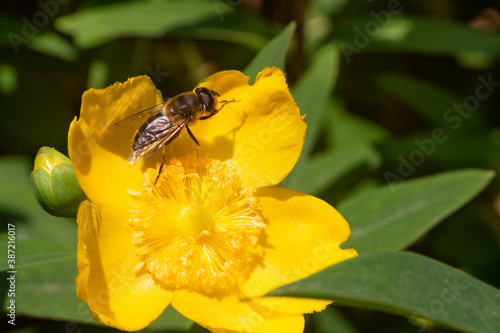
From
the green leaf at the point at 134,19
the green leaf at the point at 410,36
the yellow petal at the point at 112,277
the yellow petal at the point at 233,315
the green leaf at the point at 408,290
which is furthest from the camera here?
the green leaf at the point at 410,36

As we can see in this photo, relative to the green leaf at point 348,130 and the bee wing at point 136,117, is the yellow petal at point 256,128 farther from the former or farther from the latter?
the green leaf at point 348,130

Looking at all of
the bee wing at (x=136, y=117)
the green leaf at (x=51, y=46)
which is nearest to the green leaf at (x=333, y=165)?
the bee wing at (x=136, y=117)

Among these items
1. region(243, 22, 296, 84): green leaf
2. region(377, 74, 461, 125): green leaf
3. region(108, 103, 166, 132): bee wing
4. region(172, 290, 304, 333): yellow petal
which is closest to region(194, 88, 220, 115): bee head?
region(108, 103, 166, 132): bee wing

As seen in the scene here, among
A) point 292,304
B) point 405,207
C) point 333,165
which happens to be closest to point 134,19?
point 333,165

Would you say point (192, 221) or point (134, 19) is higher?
point (134, 19)

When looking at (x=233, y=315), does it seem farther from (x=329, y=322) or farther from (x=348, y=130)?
(x=348, y=130)

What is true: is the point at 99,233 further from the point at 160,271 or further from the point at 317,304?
the point at 317,304

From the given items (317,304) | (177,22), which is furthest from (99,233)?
(177,22)
